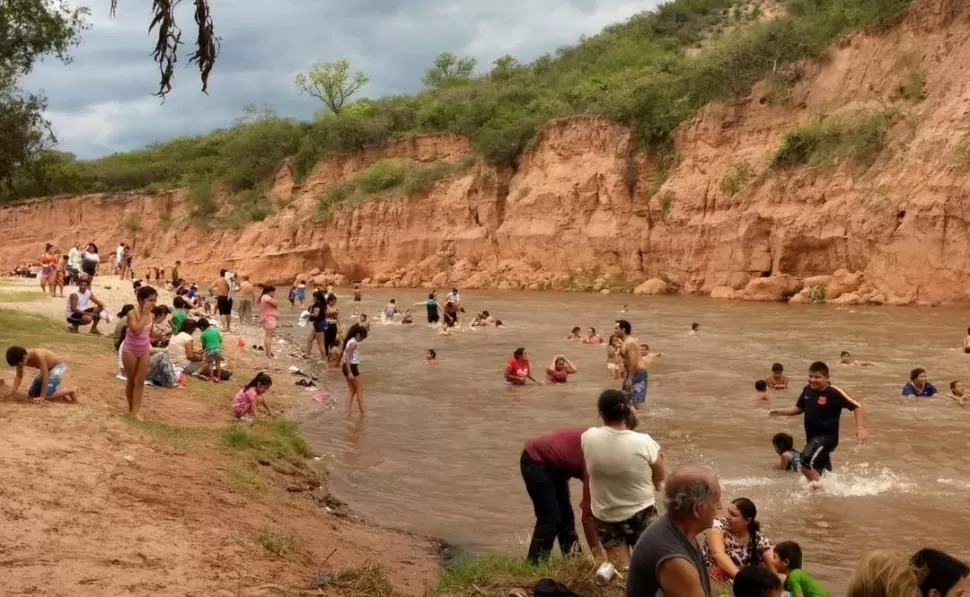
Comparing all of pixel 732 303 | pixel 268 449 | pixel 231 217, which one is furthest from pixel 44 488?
pixel 231 217

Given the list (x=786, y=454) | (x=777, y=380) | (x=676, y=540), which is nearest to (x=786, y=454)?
(x=786, y=454)

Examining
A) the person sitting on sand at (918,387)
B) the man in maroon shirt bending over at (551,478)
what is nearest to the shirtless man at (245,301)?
the person sitting on sand at (918,387)

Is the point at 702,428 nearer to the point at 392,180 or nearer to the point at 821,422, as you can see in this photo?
the point at 821,422

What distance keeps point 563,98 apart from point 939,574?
49808 millimetres

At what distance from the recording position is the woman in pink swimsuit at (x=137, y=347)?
9.79 meters

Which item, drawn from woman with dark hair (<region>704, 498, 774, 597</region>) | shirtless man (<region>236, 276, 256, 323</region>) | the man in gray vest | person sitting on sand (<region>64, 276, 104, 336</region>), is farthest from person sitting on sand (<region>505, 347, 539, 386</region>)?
the man in gray vest

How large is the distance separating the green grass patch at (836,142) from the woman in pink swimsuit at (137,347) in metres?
28.5

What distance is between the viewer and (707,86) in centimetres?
4138

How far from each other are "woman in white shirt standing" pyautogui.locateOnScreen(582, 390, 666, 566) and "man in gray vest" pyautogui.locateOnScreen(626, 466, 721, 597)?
6.09 ft

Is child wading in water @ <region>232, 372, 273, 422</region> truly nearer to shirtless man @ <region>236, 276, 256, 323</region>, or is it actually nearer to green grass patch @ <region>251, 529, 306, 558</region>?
green grass patch @ <region>251, 529, 306, 558</region>

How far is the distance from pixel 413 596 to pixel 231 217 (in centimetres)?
5814

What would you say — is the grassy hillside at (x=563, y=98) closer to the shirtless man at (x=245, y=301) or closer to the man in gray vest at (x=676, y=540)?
the shirtless man at (x=245, y=301)

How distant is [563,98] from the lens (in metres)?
52.3

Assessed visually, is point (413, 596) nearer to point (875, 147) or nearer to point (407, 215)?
point (875, 147)
